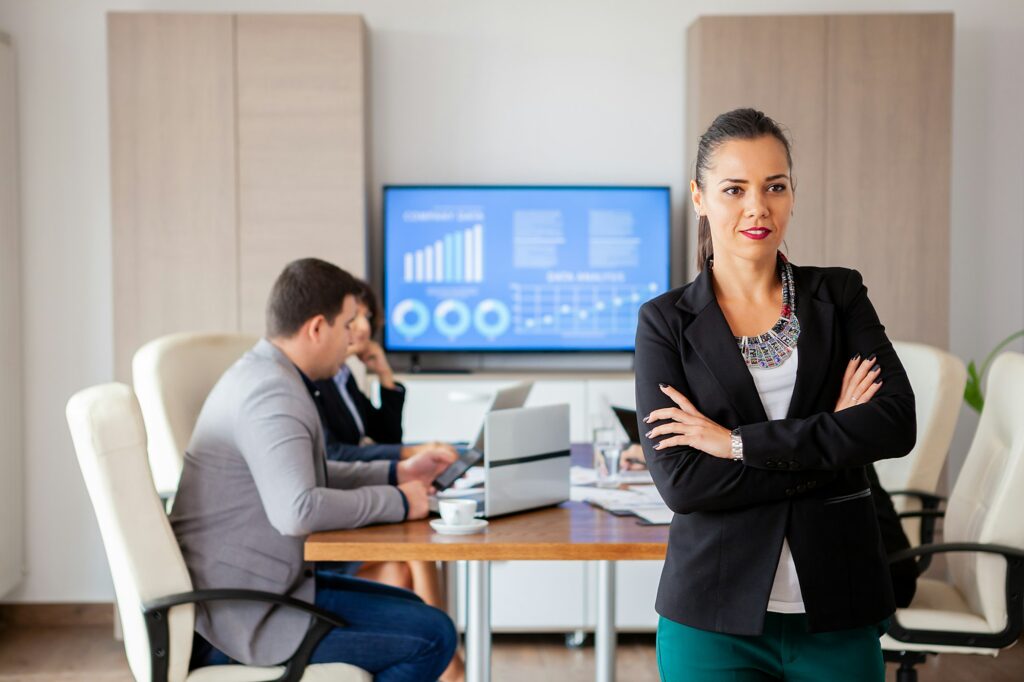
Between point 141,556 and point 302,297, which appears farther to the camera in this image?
point 302,297

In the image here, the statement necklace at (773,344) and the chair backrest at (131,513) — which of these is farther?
the chair backrest at (131,513)

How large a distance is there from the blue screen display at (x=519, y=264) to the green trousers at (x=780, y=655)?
306 centimetres

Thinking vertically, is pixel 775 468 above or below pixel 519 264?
below

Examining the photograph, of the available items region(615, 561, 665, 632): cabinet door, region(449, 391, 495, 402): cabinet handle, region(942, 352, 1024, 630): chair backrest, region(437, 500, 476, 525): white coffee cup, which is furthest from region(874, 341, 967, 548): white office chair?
region(449, 391, 495, 402): cabinet handle

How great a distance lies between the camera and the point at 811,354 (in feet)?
5.38

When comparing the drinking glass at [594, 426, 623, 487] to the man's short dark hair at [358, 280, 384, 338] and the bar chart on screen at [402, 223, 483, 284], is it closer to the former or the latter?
the man's short dark hair at [358, 280, 384, 338]

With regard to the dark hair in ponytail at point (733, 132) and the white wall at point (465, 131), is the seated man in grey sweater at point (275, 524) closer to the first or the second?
the dark hair in ponytail at point (733, 132)

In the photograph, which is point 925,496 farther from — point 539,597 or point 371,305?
point 371,305

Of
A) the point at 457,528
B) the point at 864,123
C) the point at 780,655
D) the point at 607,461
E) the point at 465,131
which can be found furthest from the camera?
the point at 465,131

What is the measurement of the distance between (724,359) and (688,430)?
0.42ft

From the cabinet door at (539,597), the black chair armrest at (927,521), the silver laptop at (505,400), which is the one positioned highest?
the silver laptop at (505,400)

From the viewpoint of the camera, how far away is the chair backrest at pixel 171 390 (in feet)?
9.79

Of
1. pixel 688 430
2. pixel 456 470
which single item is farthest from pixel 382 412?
pixel 688 430

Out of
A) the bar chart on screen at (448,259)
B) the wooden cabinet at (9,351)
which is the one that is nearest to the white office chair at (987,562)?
the bar chart on screen at (448,259)
